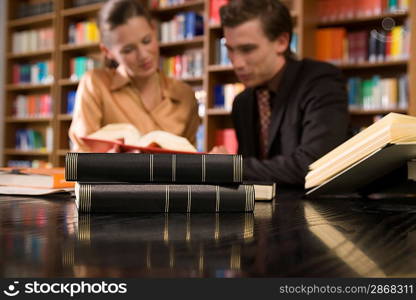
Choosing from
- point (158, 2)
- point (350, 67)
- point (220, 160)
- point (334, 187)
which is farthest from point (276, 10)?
point (158, 2)

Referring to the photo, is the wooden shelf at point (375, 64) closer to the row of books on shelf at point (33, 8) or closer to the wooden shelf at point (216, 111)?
the wooden shelf at point (216, 111)

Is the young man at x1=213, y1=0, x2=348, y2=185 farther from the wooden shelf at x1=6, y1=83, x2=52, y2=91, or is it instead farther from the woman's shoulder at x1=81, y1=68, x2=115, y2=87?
the wooden shelf at x1=6, y1=83, x2=52, y2=91

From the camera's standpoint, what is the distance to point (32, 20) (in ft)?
15.6

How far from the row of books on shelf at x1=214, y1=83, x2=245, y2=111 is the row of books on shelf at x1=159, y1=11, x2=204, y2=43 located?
1.75ft

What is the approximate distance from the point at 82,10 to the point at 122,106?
3.08 m

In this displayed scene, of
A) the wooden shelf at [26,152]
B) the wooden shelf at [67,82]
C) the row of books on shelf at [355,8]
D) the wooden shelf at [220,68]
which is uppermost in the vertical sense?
the row of books on shelf at [355,8]

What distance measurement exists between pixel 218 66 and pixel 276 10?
179cm

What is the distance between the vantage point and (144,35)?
1.67 meters

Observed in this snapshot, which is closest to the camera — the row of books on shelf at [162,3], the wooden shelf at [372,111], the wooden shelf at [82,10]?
the wooden shelf at [372,111]

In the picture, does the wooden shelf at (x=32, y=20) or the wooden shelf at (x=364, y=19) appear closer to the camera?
the wooden shelf at (x=364, y=19)

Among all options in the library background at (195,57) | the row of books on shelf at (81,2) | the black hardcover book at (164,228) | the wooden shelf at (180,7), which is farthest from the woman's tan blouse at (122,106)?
the row of books on shelf at (81,2)

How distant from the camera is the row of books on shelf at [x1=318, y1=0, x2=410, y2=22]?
2975 mm

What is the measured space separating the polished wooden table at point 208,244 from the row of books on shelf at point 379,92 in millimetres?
2553

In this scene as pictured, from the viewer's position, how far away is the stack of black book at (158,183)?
0.56 meters
